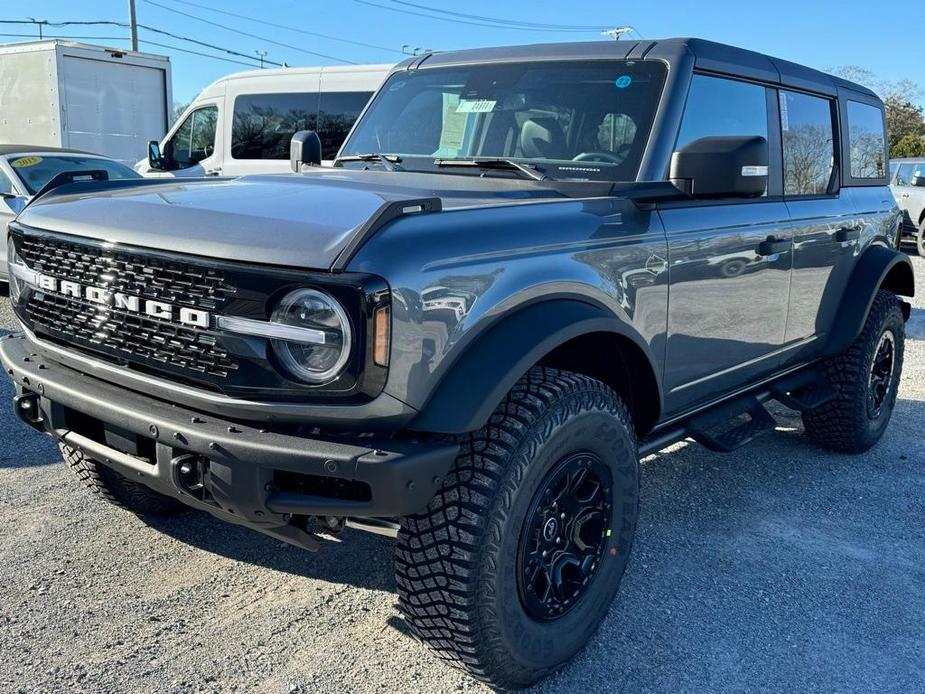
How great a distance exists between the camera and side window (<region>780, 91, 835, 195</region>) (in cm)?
411

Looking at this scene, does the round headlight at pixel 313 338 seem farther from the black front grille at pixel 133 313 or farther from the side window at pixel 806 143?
the side window at pixel 806 143

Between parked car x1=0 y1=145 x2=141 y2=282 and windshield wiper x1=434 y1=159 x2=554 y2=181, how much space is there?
579 centimetres

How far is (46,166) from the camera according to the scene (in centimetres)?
884

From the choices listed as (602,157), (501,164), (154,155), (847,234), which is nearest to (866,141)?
(847,234)

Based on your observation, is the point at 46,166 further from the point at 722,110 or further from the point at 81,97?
the point at 722,110

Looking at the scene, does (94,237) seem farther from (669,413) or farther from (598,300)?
(669,413)

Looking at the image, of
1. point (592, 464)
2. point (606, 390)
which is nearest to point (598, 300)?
point (606, 390)

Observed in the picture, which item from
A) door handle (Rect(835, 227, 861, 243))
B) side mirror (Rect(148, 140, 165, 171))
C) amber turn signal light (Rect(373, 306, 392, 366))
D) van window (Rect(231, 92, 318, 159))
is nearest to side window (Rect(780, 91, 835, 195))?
door handle (Rect(835, 227, 861, 243))

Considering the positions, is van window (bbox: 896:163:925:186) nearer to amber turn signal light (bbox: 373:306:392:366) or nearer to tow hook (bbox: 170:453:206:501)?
amber turn signal light (bbox: 373:306:392:366)

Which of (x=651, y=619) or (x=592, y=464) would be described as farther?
(x=651, y=619)

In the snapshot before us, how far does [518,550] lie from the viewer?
2.49 m

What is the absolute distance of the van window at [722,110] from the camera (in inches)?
133

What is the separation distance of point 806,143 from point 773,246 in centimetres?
93

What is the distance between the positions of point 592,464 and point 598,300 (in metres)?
0.53
